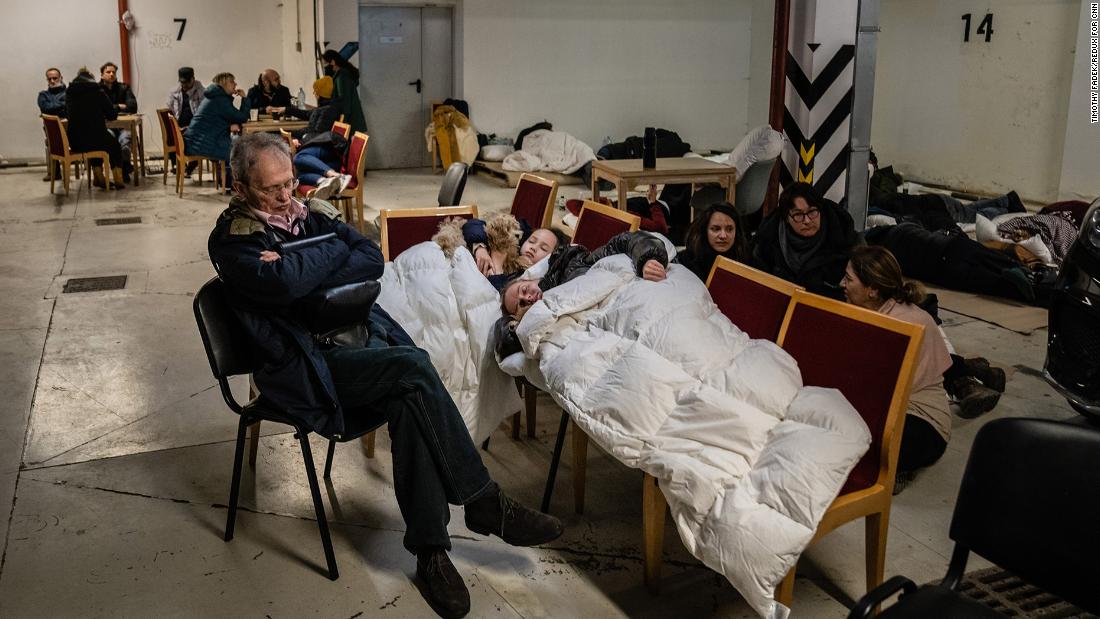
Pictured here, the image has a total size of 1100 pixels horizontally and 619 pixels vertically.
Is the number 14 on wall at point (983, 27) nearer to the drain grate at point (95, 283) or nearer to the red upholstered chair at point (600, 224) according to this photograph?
the red upholstered chair at point (600, 224)

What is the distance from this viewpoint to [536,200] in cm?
518

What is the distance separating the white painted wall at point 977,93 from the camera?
9.51 m

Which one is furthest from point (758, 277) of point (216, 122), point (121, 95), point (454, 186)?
point (121, 95)

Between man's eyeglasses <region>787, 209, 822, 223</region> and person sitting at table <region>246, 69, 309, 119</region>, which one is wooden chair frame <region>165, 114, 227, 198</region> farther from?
man's eyeglasses <region>787, 209, 822, 223</region>

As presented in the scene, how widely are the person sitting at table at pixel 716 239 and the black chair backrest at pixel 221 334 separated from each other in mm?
1984

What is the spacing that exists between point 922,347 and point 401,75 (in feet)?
31.5

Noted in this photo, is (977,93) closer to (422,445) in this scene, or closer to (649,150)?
(649,150)

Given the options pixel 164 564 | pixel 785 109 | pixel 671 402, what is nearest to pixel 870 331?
pixel 671 402

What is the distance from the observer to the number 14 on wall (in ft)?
33.0

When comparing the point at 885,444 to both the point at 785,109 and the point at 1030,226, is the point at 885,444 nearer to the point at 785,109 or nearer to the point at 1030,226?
the point at 785,109

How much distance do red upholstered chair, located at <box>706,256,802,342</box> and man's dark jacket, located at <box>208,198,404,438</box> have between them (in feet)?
4.45

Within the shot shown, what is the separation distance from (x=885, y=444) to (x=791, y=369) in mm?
344

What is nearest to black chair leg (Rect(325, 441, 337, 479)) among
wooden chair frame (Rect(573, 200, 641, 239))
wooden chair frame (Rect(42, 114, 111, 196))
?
wooden chair frame (Rect(573, 200, 641, 239))

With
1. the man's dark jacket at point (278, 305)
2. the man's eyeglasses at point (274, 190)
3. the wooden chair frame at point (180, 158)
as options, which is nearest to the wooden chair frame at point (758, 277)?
the man's dark jacket at point (278, 305)
